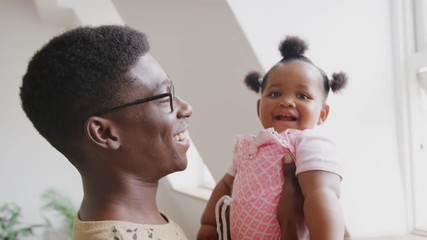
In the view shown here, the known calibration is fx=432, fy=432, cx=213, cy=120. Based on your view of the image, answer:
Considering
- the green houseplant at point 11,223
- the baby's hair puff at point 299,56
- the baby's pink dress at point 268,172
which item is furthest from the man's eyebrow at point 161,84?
the green houseplant at point 11,223

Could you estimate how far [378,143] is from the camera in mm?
1616

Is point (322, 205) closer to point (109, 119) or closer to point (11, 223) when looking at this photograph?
point (109, 119)

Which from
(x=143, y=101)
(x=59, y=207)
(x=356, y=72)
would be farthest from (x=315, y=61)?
(x=59, y=207)

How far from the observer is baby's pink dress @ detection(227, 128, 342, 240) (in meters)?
0.98

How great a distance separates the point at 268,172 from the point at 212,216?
0.25 m

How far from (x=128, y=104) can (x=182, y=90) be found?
155cm

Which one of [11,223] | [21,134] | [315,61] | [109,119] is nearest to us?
[109,119]

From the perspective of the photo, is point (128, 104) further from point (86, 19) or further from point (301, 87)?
point (86, 19)

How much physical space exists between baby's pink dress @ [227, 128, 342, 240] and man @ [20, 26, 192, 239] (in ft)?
0.72

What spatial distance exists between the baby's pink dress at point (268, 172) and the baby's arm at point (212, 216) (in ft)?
0.38

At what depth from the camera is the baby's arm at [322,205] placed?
869 mm

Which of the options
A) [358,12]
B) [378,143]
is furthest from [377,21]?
[378,143]

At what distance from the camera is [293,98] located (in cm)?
112

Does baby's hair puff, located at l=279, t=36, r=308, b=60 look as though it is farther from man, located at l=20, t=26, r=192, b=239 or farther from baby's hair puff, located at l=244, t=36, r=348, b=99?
man, located at l=20, t=26, r=192, b=239
